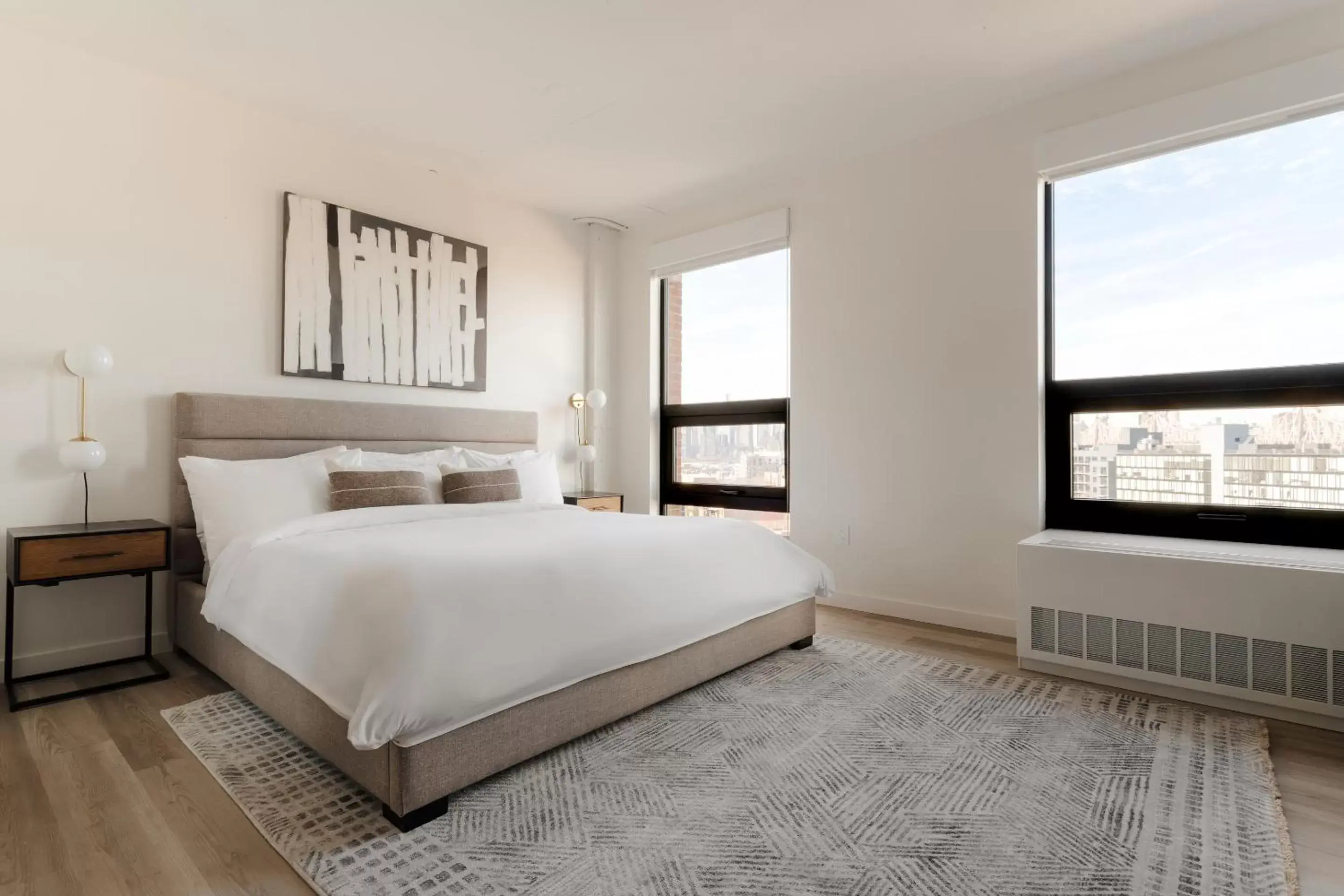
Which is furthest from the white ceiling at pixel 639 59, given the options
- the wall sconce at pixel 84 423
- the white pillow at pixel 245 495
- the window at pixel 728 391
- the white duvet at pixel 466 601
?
the white duvet at pixel 466 601

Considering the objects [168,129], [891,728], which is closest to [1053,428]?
[891,728]

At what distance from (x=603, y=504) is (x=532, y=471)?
3.04 feet

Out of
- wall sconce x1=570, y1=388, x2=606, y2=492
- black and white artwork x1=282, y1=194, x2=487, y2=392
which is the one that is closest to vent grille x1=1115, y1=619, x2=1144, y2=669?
wall sconce x1=570, y1=388, x2=606, y2=492

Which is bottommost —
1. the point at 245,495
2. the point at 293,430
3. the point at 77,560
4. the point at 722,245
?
the point at 77,560

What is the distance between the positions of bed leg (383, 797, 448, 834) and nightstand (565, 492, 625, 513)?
2.90m

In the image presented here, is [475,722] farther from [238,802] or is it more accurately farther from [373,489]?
[373,489]

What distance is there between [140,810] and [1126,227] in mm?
4546

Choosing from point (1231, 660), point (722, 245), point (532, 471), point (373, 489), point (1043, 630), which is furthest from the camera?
point (722, 245)

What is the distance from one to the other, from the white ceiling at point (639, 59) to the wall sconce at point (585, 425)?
179 centimetres

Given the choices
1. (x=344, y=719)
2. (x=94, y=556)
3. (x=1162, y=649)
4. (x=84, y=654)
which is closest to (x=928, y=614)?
(x=1162, y=649)

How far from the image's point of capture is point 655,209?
5.07 m

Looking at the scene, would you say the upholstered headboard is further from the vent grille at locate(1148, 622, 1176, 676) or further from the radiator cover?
the vent grille at locate(1148, 622, 1176, 676)

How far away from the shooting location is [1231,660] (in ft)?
8.30

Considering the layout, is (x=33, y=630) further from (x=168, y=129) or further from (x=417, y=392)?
(x=168, y=129)
